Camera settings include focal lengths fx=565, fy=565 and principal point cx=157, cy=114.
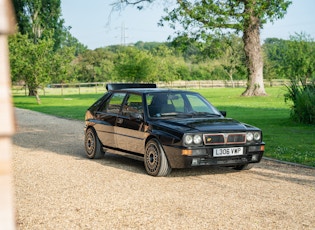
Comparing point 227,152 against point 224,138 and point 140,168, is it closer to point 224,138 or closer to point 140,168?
point 224,138

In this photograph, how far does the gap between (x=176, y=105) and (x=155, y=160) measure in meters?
1.34

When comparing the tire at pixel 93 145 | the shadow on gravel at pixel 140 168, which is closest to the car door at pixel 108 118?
the tire at pixel 93 145

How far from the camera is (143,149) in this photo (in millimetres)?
10008

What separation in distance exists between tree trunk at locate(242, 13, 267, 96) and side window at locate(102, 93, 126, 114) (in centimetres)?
3292

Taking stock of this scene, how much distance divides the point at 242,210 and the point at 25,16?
213 feet

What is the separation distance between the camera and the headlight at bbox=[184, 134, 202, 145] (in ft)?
29.7

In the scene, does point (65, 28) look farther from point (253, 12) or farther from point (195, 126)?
point (195, 126)

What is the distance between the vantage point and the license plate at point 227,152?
923 centimetres

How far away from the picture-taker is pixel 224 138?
9.31 metres

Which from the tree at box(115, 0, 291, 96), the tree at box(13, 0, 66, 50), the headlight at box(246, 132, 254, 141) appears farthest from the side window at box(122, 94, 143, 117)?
the tree at box(13, 0, 66, 50)

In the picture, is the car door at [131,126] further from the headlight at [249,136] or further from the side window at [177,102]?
the headlight at [249,136]

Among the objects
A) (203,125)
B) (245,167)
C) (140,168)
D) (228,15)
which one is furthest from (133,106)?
(228,15)

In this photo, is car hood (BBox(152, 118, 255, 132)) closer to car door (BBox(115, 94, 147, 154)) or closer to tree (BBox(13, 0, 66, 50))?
car door (BBox(115, 94, 147, 154))

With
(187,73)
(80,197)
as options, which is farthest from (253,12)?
(187,73)
